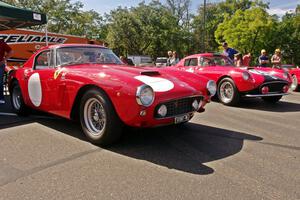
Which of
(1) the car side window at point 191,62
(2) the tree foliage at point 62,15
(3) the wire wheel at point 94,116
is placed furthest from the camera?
(2) the tree foliage at point 62,15

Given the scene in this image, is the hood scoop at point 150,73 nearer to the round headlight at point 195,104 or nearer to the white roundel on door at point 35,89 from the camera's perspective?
the round headlight at point 195,104

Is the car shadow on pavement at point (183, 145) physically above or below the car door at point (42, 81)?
below

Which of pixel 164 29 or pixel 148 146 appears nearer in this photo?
pixel 148 146

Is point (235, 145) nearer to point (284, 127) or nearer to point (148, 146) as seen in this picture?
point (148, 146)

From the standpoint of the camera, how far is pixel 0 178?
2.95 meters

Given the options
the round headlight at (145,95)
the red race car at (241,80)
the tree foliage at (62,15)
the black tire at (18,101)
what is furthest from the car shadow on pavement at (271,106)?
the tree foliage at (62,15)

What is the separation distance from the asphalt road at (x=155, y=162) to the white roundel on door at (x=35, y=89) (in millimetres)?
433

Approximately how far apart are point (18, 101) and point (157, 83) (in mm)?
3499

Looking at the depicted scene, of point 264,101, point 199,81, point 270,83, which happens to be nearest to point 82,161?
point 199,81

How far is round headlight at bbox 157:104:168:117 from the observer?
140 inches

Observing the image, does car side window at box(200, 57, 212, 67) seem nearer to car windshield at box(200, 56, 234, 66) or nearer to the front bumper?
car windshield at box(200, 56, 234, 66)

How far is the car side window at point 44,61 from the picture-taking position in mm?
4823

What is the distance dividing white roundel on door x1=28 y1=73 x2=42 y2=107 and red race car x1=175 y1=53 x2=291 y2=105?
14.7ft

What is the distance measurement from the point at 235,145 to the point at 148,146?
1196 mm
